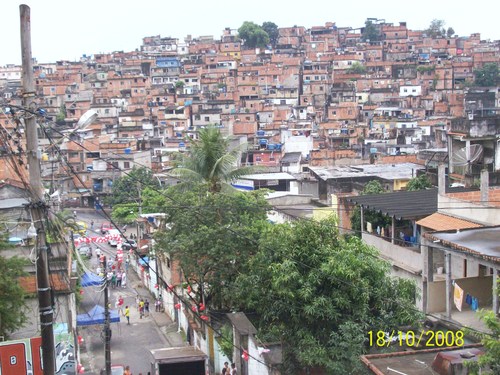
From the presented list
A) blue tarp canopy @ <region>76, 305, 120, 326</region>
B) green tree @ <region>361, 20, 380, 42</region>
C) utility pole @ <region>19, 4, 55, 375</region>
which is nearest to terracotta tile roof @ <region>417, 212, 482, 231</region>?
utility pole @ <region>19, 4, 55, 375</region>

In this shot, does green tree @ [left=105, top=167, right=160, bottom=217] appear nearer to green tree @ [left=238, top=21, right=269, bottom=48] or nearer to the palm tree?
the palm tree

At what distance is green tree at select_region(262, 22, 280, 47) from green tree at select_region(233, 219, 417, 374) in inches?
4313

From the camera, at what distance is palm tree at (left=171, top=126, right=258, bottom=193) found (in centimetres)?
2277

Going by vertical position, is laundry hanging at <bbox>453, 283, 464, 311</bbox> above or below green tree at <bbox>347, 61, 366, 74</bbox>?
below

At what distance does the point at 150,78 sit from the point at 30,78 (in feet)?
286

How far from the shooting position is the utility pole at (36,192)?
30.1 ft

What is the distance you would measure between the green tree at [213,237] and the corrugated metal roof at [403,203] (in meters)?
3.06

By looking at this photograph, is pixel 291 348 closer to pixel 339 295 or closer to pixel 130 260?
pixel 339 295

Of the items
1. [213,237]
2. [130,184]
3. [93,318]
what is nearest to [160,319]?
[93,318]

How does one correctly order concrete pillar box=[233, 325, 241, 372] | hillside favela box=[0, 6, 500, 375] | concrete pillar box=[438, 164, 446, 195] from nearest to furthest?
hillside favela box=[0, 6, 500, 375] < concrete pillar box=[233, 325, 241, 372] < concrete pillar box=[438, 164, 446, 195]

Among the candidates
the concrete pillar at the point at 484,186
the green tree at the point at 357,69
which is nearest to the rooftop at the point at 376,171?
the concrete pillar at the point at 484,186

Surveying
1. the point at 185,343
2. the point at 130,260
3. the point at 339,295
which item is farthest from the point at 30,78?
the point at 130,260

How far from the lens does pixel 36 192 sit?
31.1ft

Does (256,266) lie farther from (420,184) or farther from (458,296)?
(420,184)
